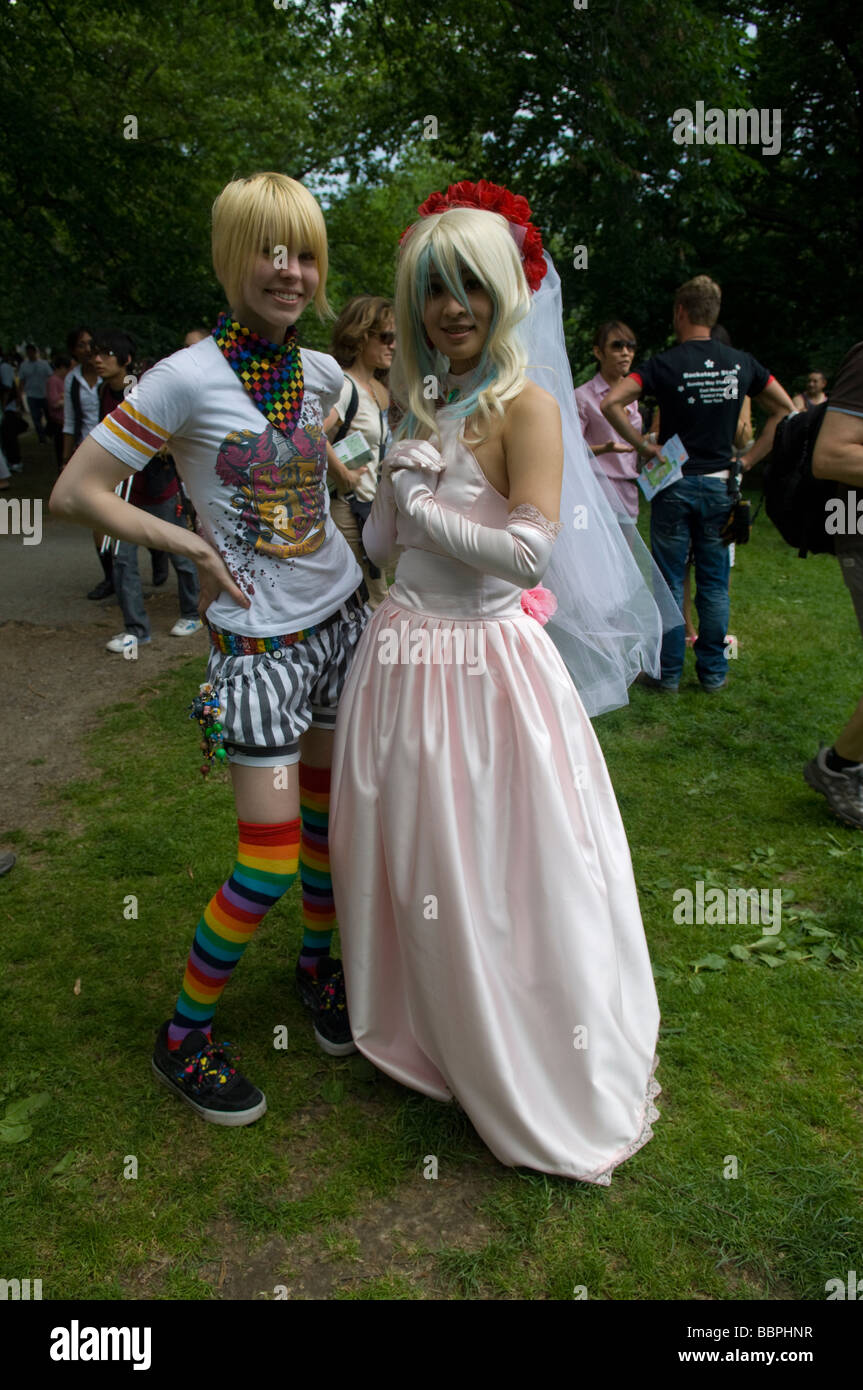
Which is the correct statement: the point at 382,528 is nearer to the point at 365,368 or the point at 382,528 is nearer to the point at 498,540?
the point at 498,540

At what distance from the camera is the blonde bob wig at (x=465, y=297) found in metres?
2.12

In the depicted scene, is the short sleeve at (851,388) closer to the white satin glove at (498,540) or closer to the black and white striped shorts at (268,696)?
the white satin glove at (498,540)

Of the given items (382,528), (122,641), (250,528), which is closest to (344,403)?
(382,528)

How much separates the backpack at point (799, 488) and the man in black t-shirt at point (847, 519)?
0.09 meters

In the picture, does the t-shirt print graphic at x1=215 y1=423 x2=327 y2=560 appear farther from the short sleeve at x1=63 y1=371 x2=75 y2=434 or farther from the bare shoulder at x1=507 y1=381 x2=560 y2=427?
the short sleeve at x1=63 y1=371 x2=75 y2=434

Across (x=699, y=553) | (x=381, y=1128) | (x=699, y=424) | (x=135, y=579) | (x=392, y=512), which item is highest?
(x=699, y=424)

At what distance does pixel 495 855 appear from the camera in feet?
7.35

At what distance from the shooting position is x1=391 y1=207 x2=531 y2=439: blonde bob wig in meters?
2.12

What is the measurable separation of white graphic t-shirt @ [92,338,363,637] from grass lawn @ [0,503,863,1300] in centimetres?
128

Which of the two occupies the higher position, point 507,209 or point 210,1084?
point 507,209

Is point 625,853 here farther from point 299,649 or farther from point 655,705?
point 655,705

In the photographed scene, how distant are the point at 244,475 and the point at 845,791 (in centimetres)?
292

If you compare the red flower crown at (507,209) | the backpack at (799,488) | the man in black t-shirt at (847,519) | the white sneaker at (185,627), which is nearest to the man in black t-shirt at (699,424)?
the backpack at (799,488)

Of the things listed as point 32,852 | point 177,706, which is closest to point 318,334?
point 177,706
